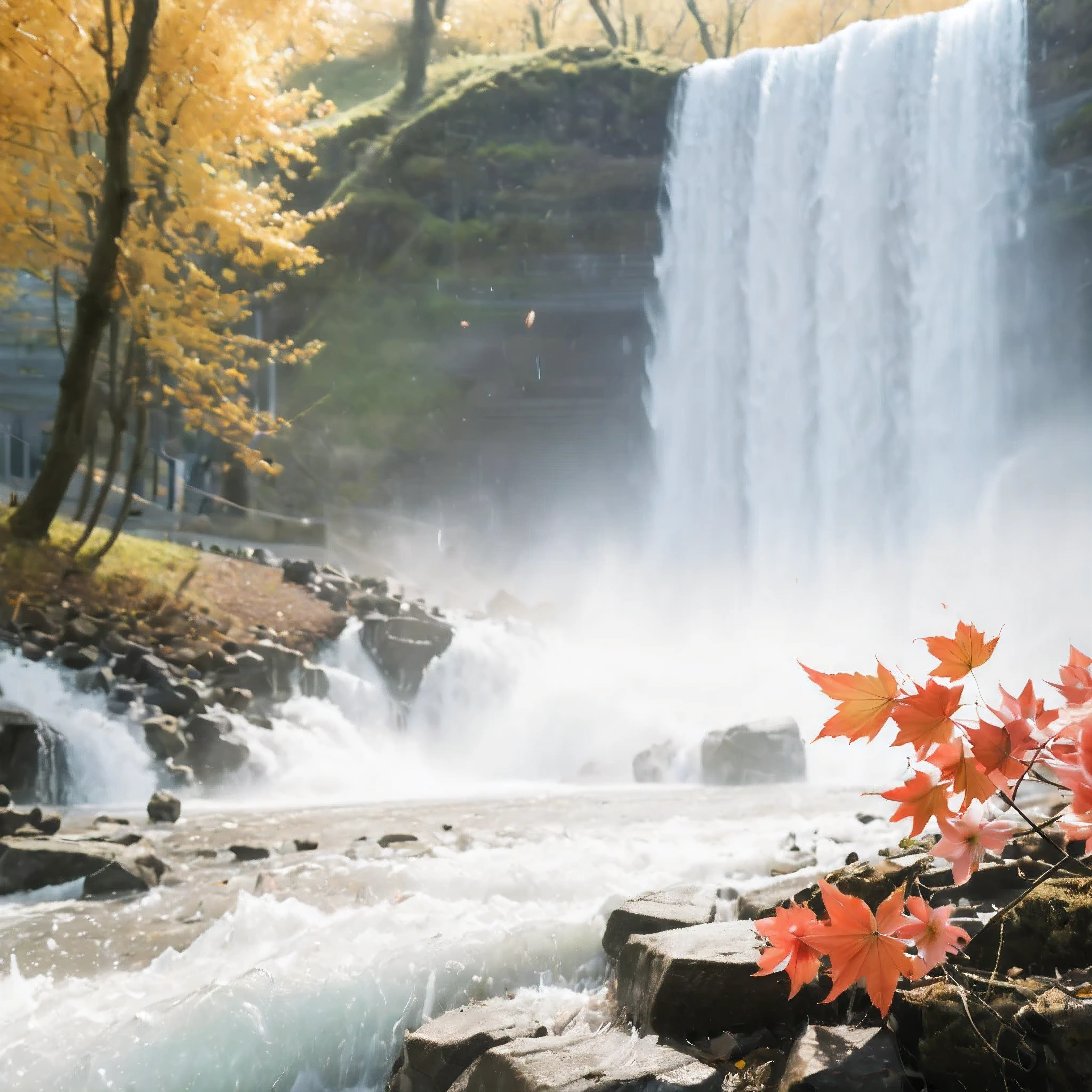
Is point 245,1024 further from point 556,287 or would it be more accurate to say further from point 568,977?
point 556,287

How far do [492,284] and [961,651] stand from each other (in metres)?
25.6

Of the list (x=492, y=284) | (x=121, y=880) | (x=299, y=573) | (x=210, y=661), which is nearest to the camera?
(x=121, y=880)

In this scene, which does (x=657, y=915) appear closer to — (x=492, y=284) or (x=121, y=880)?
(x=121, y=880)

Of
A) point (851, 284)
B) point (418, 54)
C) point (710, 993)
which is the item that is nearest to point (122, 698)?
point (710, 993)

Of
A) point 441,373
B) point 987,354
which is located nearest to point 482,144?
point 441,373

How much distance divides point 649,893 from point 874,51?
2255cm

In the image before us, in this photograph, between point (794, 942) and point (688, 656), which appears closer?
point (794, 942)

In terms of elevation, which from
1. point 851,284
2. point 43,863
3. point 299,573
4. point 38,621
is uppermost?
point 851,284

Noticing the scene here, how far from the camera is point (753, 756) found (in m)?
11.5

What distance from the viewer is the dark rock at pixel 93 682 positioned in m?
9.89

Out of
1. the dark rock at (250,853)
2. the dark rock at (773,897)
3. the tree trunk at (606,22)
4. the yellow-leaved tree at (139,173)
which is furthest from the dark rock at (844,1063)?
the tree trunk at (606,22)

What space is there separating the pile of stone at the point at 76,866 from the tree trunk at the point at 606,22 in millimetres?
31610

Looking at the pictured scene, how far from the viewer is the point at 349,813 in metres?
8.77

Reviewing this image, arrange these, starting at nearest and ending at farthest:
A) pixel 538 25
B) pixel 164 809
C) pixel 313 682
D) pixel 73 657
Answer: pixel 164 809
pixel 73 657
pixel 313 682
pixel 538 25
